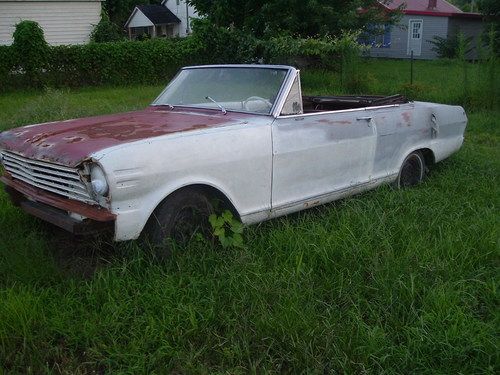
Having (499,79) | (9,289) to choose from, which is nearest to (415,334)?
(9,289)

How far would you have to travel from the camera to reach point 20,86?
14.5 meters

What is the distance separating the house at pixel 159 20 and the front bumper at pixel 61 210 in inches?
1379

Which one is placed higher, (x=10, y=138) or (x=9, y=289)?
(x=10, y=138)

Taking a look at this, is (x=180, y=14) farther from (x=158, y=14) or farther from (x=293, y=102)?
(x=293, y=102)

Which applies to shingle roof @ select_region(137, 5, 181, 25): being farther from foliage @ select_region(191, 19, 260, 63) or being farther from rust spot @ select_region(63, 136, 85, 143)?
rust spot @ select_region(63, 136, 85, 143)

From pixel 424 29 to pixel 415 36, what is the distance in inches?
24.9

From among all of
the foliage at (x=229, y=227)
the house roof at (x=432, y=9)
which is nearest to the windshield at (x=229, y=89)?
the foliage at (x=229, y=227)

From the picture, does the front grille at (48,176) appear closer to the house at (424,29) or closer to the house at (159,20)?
the house at (424,29)

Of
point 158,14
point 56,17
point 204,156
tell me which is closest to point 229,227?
point 204,156

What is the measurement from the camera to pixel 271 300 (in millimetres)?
3096

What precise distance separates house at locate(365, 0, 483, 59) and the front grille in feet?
88.9

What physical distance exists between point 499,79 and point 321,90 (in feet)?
11.2

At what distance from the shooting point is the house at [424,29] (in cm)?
2923

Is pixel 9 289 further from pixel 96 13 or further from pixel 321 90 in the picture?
pixel 96 13
